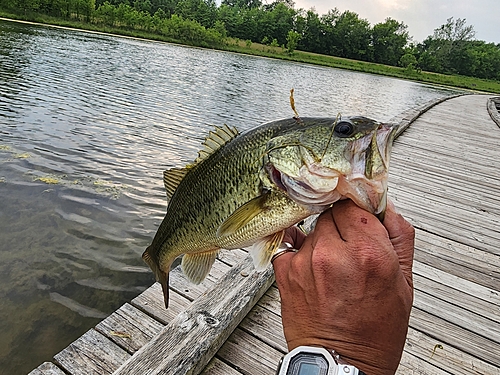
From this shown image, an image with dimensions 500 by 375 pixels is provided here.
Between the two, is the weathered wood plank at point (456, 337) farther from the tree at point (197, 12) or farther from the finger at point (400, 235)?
the tree at point (197, 12)

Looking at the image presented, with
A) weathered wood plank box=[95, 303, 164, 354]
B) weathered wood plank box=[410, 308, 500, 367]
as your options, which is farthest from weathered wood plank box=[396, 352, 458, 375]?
weathered wood plank box=[95, 303, 164, 354]

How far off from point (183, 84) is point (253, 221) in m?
21.9

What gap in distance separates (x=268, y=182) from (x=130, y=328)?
6.82 feet

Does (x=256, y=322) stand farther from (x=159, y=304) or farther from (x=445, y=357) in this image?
(x=445, y=357)

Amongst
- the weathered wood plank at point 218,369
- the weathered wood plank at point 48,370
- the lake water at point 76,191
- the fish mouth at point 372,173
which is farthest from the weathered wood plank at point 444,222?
the weathered wood plank at point 48,370

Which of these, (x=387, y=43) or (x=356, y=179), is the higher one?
(x=387, y=43)

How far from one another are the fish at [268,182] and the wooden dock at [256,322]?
56 centimetres

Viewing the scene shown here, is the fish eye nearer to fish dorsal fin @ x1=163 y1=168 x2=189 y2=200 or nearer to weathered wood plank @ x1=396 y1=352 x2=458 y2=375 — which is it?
fish dorsal fin @ x1=163 y1=168 x2=189 y2=200

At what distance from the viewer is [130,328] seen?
3.05 meters

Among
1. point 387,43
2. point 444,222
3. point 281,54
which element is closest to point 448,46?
point 387,43

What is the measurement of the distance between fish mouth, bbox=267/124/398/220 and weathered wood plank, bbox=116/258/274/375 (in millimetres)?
1360

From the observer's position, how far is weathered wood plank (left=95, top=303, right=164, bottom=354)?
2926 millimetres

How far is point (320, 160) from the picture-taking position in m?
1.52

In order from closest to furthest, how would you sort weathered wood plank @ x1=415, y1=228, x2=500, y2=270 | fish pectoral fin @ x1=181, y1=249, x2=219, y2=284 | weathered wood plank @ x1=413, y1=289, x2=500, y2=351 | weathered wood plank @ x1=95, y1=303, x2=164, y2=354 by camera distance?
fish pectoral fin @ x1=181, y1=249, x2=219, y2=284, weathered wood plank @ x1=95, y1=303, x2=164, y2=354, weathered wood plank @ x1=413, y1=289, x2=500, y2=351, weathered wood plank @ x1=415, y1=228, x2=500, y2=270
